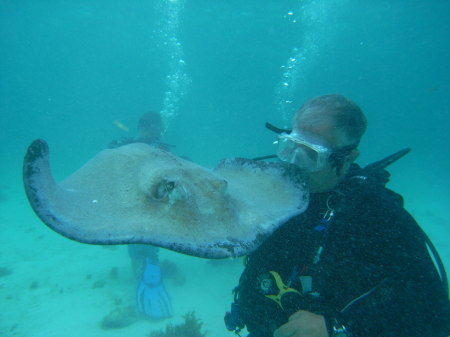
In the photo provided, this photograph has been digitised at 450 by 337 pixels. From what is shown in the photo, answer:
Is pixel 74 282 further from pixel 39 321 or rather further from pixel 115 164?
pixel 115 164

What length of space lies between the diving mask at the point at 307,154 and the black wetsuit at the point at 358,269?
1.26 ft

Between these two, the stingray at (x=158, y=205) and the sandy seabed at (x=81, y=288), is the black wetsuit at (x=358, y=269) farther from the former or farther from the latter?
the sandy seabed at (x=81, y=288)

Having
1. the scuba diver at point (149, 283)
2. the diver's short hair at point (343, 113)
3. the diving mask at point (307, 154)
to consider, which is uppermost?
the scuba diver at point (149, 283)

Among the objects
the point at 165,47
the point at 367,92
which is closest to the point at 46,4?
the point at 165,47

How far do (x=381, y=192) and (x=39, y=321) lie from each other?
11.3 m

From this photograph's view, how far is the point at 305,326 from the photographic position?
2242mm

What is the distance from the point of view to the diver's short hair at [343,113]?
283 centimetres

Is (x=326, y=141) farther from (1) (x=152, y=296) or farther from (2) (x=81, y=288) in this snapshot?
(2) (x=81, y=288)

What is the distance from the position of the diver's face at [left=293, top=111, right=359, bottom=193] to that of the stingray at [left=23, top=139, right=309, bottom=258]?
52 centimetres

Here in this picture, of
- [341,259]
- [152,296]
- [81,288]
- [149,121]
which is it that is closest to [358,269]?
[341,259]

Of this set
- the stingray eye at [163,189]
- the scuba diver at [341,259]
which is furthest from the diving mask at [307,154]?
the stingray eye at [163,189]

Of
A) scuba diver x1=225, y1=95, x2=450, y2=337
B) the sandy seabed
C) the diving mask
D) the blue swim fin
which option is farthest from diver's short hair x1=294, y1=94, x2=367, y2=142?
the blue swim fin

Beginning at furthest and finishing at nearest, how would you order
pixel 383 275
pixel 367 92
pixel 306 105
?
pixel 367 92 < pixel 306 105 < pixel 383 275

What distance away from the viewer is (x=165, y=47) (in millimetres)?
64188
